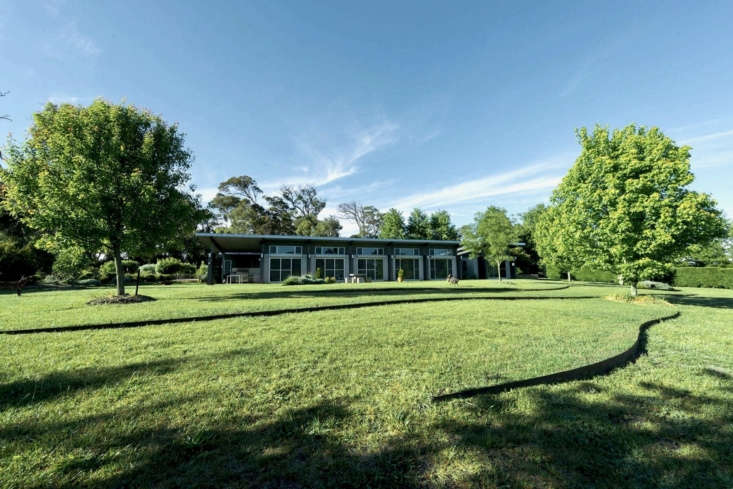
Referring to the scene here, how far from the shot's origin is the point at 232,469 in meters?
2.04

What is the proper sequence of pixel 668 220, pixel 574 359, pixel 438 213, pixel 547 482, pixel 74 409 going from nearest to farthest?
pixel 547 482 → pixel 74 409 → pixel 574 359 → pixel 668 220 → pixel 438 213

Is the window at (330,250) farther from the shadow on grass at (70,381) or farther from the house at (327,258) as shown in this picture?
the shadow on grass at (70,381)

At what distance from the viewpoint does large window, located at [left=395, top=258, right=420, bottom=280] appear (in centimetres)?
3369

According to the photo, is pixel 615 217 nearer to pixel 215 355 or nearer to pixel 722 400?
pixel 722 400

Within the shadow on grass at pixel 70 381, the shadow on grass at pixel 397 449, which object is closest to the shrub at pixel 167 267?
the shadow on grass at pixel 70 381

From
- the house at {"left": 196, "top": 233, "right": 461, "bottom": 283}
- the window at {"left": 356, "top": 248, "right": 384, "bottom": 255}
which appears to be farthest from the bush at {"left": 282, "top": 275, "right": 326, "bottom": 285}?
the window at {"left": 356, "top": 248, "right": 384, "bottom": 255}

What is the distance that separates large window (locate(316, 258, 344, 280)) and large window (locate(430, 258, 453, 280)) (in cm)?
1112

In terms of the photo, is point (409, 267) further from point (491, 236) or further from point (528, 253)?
point (528, 253)

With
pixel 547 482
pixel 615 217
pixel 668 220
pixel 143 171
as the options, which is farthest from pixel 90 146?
pixel 668 220

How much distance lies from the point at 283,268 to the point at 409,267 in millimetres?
14210

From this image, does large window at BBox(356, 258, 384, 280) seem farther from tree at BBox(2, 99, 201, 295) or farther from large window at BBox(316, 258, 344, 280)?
tree at BBox(2, 99, 201, 295)

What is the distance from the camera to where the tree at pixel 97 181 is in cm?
1048

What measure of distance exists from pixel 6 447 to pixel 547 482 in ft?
13.2

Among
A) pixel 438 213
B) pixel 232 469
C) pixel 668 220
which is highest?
Answer: pixel 438 213
